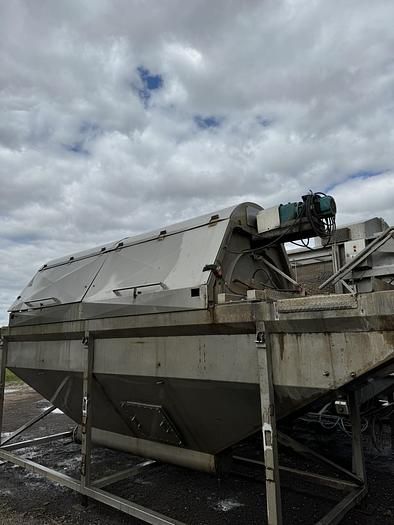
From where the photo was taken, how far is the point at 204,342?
306 cm

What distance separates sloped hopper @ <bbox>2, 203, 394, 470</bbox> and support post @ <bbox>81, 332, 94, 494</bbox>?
0.07 meters

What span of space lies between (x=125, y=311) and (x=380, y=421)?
14.2 ft

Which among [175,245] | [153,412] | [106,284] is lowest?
[153,412]

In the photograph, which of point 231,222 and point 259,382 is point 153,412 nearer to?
point 259,382

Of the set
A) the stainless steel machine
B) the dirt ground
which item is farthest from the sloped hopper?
the dirt ground

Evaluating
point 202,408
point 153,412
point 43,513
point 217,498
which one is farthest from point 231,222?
point 43,513

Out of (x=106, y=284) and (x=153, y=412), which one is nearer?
(x=153, y=412)

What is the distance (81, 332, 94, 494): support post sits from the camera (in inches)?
147

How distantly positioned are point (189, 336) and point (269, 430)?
956 millimetres

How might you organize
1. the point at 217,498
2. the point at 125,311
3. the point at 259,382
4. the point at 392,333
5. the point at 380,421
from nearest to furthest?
the point at 392,333, the point at 259,382, the point at 125,311, the point at 217,498, the point at 380,421

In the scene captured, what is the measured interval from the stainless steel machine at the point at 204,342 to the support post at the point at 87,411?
1 centimetres

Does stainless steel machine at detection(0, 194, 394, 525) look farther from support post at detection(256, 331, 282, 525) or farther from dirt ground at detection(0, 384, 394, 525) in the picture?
dirt ground at detection(0, 384, 394, 525)

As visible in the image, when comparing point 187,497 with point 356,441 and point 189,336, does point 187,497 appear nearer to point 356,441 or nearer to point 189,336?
point 356,441

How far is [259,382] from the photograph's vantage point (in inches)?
106
